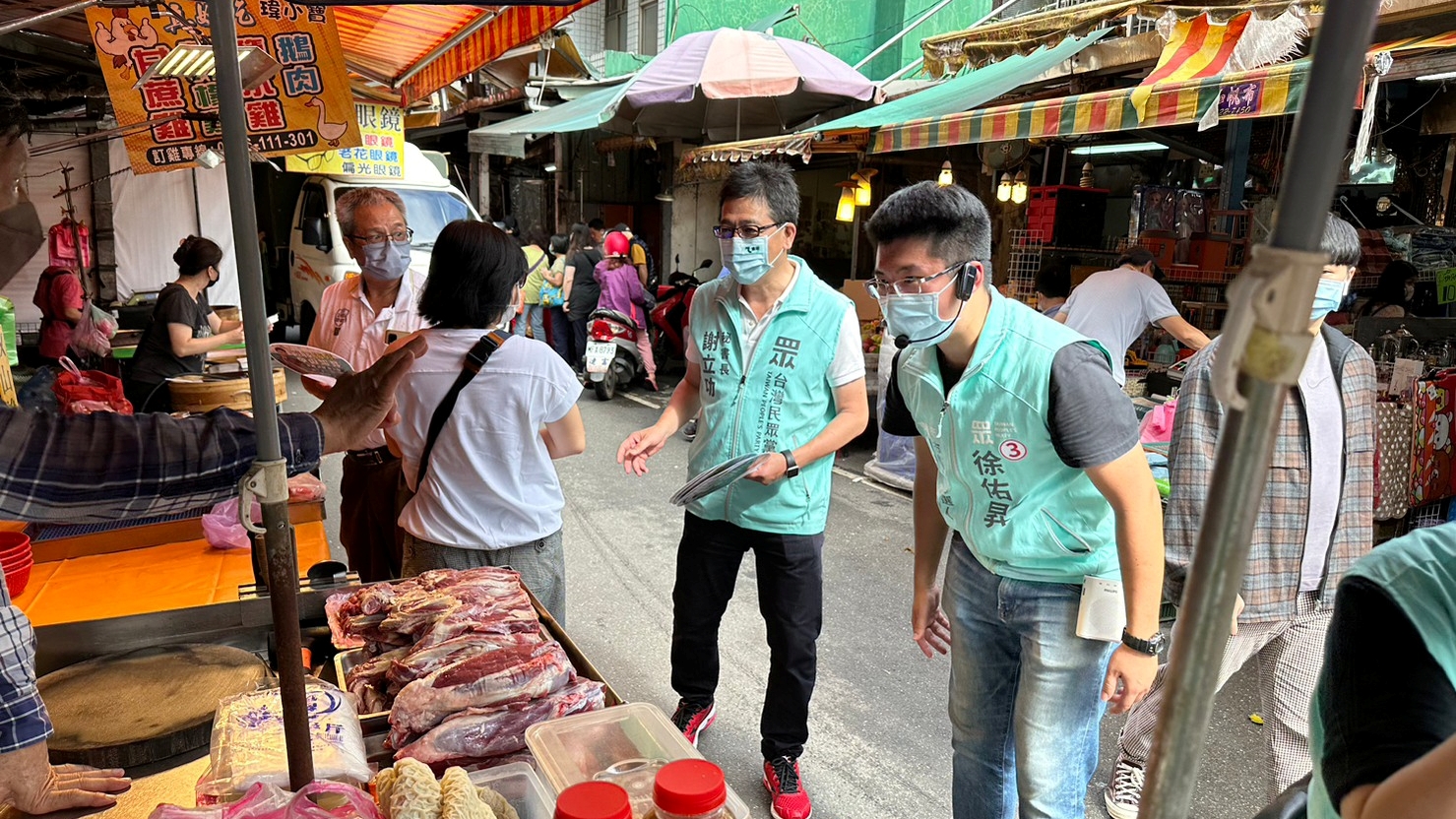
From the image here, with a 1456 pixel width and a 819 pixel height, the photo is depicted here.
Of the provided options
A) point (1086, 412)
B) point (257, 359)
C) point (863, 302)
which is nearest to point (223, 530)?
point (257, 359)

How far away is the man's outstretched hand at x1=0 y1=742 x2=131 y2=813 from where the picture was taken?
131cm

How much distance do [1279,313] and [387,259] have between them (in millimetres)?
3559

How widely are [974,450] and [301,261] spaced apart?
12.0 metres

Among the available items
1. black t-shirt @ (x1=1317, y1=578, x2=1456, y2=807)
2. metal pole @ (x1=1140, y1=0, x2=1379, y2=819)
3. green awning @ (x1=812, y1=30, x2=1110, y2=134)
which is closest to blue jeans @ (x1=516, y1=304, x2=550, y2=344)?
green awning @ (x1=812, y1=30, x2=1110, y2=134)

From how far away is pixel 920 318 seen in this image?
2188mm

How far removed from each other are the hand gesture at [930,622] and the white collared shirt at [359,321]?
2285mm

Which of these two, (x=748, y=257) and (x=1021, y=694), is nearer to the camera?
(x=1021, y=694)

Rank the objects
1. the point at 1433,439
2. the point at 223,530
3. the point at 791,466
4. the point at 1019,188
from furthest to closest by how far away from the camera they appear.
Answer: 1. the point at 1019,188
2. the point at 1433,439
3. the point at 223,530
4. the point at 791,466

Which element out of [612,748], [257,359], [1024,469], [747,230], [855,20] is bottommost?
[612,748]

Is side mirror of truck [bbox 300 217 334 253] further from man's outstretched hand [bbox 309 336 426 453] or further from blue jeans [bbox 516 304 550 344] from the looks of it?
man's outstretched hand [bbox 309 336 426 453]

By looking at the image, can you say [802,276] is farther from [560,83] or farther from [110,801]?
[560,83]

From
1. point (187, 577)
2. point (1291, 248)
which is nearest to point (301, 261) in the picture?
point (187, 577)

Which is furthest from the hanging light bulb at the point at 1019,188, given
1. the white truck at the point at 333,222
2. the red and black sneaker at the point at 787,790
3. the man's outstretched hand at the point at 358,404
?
the man's outstretched hand at the point at 358,404

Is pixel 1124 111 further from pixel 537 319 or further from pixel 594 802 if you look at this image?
pixel 537 319
